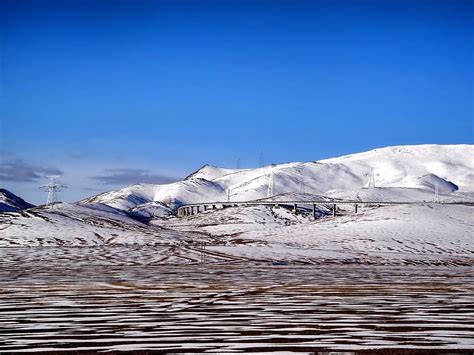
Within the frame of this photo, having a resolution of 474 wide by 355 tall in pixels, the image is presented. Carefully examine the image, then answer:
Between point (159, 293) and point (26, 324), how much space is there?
11476 mm

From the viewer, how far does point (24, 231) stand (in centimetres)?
9781

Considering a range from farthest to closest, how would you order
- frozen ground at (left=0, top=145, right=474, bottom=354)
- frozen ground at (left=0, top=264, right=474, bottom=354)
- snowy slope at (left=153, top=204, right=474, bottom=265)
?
snowy slope at (left=153, top=204, right=474, bottom=265) < frozen ground at (left=0, top=145, right=474, bottom=354) < frozen ground at (left=0, top=264, right=474, bottom=354)

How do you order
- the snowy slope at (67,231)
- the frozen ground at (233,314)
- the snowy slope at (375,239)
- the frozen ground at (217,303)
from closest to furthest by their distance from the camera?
the frozen ground at (233,314) → the frozen ground at (217,303) → the snowy slope at (375,239) → the snowy slope at (67,231)

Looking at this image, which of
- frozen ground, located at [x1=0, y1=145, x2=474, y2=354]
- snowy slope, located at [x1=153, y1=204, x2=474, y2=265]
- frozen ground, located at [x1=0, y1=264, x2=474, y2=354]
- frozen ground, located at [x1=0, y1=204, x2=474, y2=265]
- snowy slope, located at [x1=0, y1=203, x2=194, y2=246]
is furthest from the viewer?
snowy slope, located at [x1=0, y1=203, x2=194, y2=246]

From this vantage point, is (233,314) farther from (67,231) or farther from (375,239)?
(67,231)

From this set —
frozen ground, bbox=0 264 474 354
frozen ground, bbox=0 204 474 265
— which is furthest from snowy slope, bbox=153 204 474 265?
frozen ground, bbox=0 264 474 354

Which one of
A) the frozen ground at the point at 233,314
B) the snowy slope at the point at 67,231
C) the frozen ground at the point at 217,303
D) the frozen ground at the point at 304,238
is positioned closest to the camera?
the frozen ground at the point at 233,314

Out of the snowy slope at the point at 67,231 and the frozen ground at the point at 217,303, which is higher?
the snowy slope at the point at 67,231

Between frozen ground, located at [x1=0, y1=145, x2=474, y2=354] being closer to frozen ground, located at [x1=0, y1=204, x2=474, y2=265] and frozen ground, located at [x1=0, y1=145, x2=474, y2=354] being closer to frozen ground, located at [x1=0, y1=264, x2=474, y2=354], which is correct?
frozen ground, located at [x1=0, y1=264, x2=474, y2=354]

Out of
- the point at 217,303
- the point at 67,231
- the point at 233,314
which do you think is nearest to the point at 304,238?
the point at 67,231

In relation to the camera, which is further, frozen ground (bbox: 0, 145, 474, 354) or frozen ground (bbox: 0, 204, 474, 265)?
frozen ground (bbox: 0, 204, 474, 265)

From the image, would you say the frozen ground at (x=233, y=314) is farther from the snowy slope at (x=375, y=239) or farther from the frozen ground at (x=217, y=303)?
the snowy slope at (x=375, y=239)

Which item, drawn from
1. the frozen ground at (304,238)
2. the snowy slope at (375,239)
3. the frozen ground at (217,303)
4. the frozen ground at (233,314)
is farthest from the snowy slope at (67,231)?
the frozen ground at (233,314)

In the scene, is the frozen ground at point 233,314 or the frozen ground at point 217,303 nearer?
the frozen ground at point 233,314
